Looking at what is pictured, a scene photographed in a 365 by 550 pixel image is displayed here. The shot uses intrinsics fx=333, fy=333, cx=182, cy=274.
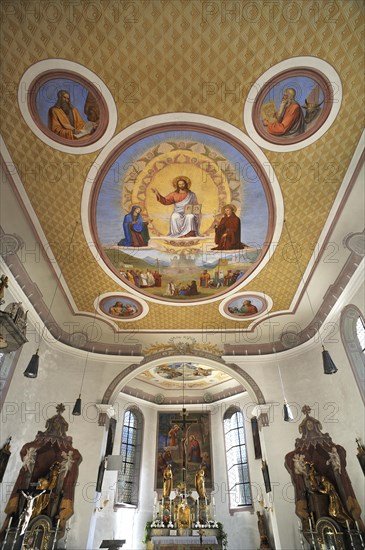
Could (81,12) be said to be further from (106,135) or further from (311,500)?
(311,500)

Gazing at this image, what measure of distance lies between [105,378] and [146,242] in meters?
6.45

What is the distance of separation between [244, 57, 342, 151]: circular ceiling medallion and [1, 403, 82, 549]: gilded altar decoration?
35.0ft

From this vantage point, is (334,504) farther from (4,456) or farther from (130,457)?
(130,457)

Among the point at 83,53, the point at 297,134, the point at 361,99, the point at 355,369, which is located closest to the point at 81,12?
the point at 83,53

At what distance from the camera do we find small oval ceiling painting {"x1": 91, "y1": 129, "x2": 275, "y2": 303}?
24.4ft

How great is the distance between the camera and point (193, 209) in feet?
28.0

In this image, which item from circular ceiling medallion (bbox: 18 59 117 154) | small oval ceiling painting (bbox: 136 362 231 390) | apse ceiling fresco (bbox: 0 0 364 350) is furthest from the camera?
small oval ceiling painting (bbox: 136 362 231 390)

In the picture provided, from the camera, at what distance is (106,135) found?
6.95 m

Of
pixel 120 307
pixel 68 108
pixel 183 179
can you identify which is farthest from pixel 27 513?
pixel 68 108

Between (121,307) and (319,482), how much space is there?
831 cm

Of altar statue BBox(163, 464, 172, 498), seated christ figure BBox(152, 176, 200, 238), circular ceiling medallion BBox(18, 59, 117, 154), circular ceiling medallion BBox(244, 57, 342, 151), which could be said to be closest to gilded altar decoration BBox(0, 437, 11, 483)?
seated christ figure BBox(152, 176, 200, 238)

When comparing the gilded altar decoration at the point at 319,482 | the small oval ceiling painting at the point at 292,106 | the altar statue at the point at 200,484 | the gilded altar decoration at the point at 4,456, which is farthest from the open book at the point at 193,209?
the altar statue at the point at 200,484

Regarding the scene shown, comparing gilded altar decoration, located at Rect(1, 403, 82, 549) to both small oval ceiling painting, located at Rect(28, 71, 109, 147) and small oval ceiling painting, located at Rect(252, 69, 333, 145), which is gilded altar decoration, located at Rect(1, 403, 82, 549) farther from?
small oval ceiling painting, located at Rect(252, 69, 333, 145)

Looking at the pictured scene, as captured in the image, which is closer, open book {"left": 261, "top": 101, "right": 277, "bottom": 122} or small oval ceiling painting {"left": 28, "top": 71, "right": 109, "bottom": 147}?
small oval ceiling painting {"left": 28, "top": 71, "right": 109, "bottom": 147}
